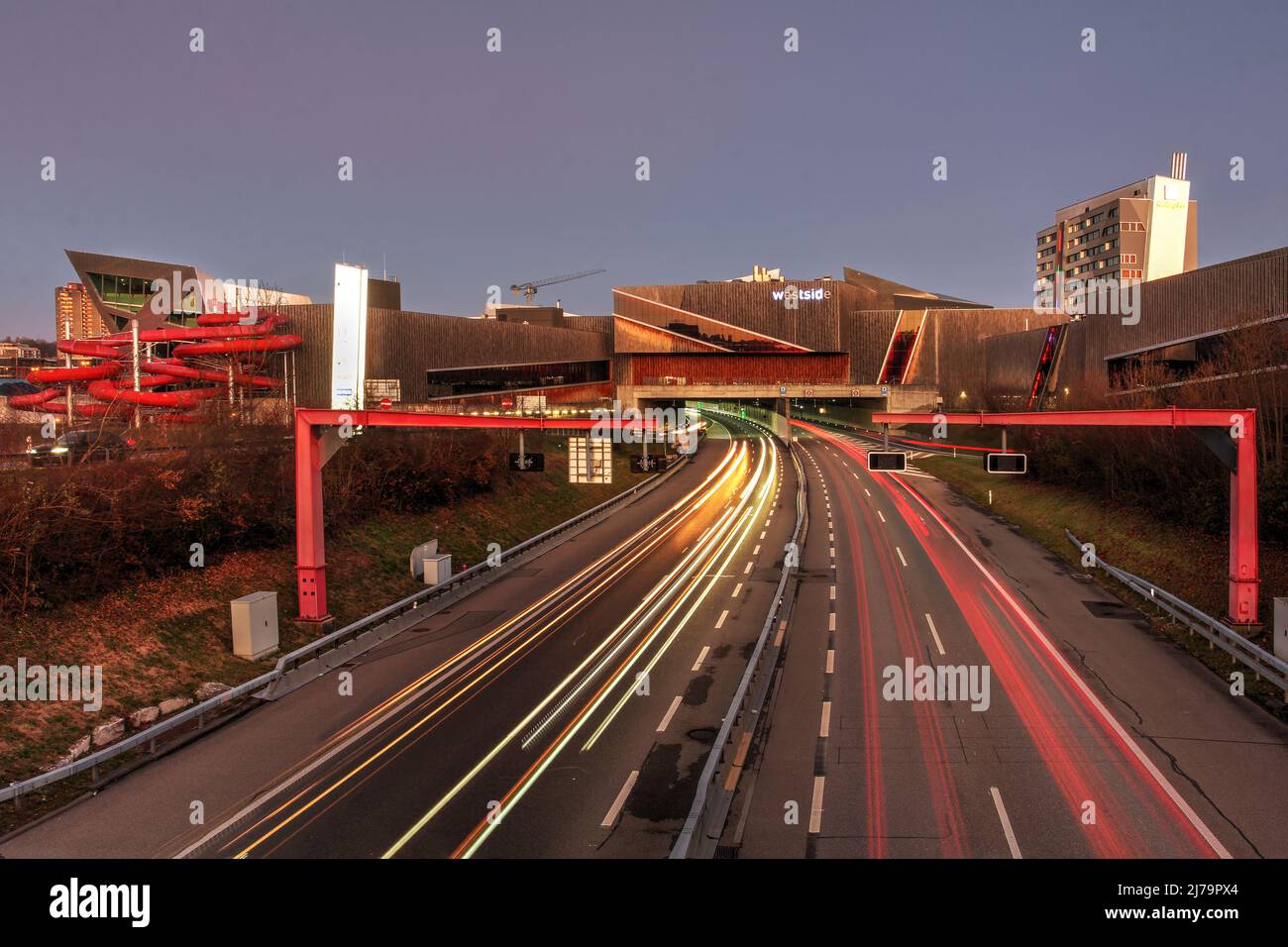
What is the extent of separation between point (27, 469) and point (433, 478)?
17.4m

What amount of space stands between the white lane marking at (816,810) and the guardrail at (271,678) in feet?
38.7

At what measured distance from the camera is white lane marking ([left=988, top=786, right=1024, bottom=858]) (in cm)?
1132

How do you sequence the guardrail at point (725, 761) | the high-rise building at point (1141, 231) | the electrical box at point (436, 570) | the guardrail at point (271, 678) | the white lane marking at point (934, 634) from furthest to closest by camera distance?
the high-rise building at point (1141, 231) < the electrical box at point (436, 570) < the white lane marking at point (934, 634) < the guardrail at point (271, 678) < the guardrail at point (725, 761)

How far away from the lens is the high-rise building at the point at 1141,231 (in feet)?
379

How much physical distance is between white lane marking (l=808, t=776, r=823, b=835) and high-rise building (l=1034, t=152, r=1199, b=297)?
401 ft

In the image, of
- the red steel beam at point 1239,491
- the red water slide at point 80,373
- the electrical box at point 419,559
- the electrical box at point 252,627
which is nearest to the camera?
the electrical box at point 252,627

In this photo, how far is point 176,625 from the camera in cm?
1991

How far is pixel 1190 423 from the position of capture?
67.2 ft

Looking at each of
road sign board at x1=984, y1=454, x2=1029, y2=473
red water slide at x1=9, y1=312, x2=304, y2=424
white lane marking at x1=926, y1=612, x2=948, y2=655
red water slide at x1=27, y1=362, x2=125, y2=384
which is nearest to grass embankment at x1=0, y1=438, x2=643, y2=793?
white lane marking at x1=926, y1=612, x2=948, y2=655

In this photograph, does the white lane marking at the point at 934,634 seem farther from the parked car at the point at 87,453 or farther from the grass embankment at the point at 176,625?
the parked car at the point at 87,453

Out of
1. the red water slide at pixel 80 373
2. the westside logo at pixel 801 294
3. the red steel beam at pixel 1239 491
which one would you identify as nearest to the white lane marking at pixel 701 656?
the red steel beam at pixel 1239 491

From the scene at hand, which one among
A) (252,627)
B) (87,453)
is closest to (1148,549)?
(252,627)

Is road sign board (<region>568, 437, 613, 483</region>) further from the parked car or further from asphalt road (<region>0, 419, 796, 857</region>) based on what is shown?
the parked car
